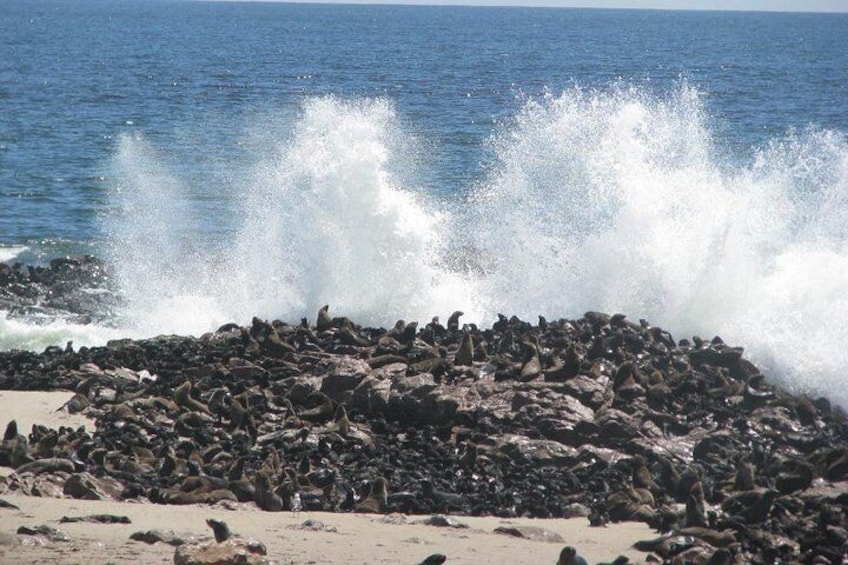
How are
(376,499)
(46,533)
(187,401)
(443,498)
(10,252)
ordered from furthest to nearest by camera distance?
(10,252), (187,401), (443,498), (376,499), (46,533)

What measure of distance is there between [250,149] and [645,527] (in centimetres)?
3126

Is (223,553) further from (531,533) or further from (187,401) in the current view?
(187,401)

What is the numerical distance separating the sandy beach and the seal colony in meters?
0.34

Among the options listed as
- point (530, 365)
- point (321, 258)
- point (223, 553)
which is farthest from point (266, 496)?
point (321, 258)

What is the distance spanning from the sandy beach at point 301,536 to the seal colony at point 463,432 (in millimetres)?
335

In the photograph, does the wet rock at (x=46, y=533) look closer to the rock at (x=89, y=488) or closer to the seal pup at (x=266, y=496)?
the rock at (x=89, y=488)

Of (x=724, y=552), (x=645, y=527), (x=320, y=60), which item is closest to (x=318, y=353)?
(x=645, y=527)

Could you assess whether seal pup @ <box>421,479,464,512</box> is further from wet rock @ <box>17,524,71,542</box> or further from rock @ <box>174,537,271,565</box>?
wet rock @ <box>17,524,71,542</box>

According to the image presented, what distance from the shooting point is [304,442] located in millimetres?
14273

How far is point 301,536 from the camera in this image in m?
11.1

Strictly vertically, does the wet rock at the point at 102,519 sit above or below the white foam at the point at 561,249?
below

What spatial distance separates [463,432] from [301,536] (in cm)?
393

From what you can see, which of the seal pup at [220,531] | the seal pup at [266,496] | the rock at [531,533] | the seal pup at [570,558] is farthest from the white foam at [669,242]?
the seal pup at [220,531]

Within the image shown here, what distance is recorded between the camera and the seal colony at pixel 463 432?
489 inches
